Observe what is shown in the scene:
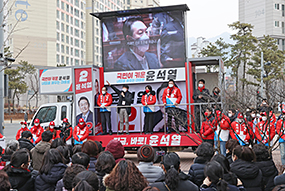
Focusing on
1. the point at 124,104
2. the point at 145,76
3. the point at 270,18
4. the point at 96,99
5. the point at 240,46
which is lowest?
the point at 124,104

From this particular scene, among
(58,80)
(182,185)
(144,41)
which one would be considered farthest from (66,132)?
(182,185)

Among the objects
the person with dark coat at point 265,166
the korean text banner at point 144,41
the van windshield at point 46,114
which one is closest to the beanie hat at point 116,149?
the person with dark coat at point 265,166

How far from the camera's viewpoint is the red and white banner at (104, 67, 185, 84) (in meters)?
13.0

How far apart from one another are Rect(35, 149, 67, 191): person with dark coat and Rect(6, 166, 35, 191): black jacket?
115 millimetres

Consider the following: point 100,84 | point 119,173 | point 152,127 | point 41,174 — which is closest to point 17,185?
point 41,174

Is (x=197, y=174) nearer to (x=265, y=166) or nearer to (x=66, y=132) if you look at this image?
(x=265, y=166)

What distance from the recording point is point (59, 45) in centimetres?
7975

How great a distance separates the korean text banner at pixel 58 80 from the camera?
12.8 meters

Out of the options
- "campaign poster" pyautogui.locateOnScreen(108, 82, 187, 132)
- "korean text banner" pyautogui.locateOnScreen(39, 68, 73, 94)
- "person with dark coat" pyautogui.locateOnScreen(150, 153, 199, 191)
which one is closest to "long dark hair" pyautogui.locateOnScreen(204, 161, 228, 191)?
"person with dark coat" pyautogui.locateOnScreen(150, 153, 199, 191)

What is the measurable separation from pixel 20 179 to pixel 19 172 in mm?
114

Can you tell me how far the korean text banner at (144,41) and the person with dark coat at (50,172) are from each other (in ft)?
27.8

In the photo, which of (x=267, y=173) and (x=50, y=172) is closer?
(x=50, y=172)

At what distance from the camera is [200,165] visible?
5305 mm

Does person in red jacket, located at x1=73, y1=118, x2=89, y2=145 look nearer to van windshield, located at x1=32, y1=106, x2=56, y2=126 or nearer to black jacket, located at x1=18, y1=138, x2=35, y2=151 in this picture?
van windshield, located at x1=32, y1=106, x2=56, y2=126
